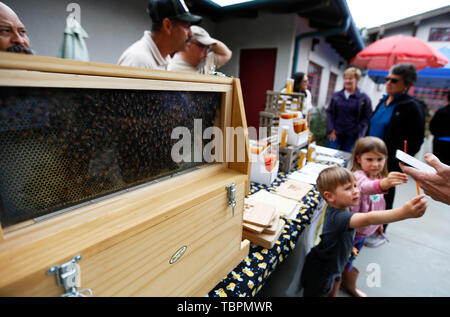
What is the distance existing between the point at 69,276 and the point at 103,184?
261 mm

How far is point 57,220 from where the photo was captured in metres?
0.57

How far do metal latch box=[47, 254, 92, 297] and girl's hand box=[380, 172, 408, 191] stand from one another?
1.71 metres

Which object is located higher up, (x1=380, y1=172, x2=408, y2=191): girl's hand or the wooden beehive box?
the wooden beehive box

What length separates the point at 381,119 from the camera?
2.87 metres

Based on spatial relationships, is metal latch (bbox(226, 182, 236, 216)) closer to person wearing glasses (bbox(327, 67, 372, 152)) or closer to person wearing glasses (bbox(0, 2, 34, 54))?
person wearing glasses (bbox(0, 2, 34, 54))

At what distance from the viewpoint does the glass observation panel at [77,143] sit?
50 centimetres

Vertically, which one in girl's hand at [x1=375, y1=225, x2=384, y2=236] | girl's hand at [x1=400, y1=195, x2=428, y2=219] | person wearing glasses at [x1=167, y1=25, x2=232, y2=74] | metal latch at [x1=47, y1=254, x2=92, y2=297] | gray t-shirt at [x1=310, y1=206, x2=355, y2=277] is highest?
person wearing glasses at [x1=167, y1=25, x2=232, y2=74]

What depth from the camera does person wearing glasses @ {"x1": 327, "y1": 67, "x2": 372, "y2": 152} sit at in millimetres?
4039

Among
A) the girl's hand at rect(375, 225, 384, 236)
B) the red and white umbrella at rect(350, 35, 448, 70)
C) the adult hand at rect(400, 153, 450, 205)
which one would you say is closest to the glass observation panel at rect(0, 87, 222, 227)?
the adult hand at rect(400, 153, 450, 205)

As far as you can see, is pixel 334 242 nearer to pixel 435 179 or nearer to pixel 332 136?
Answer: pixel 435 179

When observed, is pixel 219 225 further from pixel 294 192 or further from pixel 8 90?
pixel 294 192

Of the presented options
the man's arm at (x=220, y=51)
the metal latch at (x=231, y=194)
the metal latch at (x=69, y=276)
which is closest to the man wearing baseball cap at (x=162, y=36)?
the man's arm at (x=220, y=51)

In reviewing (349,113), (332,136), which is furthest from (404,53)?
(332,136)
